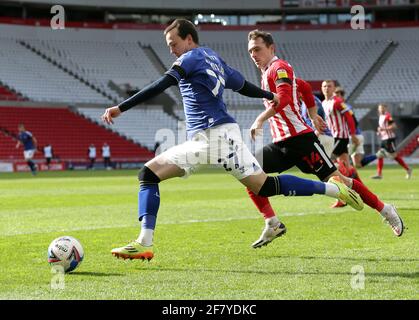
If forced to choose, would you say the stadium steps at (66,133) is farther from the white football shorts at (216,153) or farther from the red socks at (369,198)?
the white football shorts at (216,153)

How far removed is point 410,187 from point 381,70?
34077 mm

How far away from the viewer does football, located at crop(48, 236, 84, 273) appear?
597 centimetres

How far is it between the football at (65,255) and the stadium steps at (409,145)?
39.6m

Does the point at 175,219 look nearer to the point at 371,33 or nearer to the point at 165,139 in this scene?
the point at 165,139

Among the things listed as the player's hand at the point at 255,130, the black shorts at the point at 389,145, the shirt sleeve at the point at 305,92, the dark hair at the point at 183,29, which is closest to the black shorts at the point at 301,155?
the shirt sleeve at the point at 305,92

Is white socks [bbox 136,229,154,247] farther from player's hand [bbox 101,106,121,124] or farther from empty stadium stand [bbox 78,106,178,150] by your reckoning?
empty stadium stand [bbox 78,106,178,150]

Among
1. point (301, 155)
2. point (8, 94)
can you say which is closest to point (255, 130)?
point (301, 155)

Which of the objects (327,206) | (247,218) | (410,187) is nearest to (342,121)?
(327,206)

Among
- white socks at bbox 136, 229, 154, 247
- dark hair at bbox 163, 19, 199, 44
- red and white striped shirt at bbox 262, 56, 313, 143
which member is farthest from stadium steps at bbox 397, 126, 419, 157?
white socks at bbox 136, 229, 154, 247

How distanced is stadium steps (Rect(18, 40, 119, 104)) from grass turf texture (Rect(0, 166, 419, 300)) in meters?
33.1

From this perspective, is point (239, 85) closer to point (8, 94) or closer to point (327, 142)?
point (327, 142)

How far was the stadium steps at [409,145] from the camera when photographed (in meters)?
43.5

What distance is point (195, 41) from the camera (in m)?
6.50

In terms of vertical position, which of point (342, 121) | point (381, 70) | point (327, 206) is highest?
point (381, 70)
